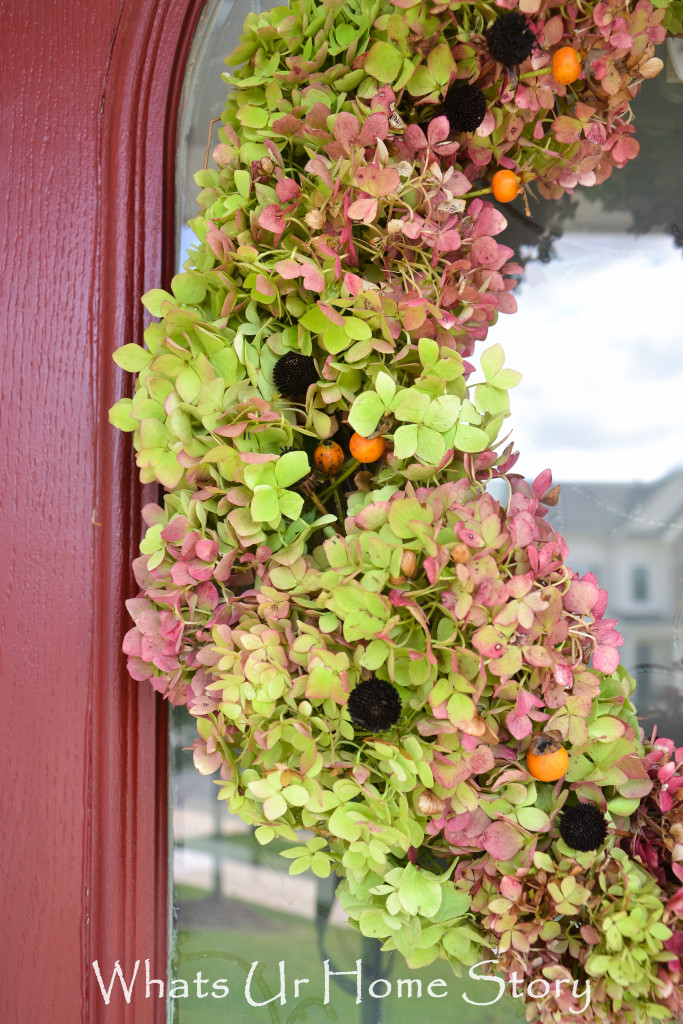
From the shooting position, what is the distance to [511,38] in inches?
24.3

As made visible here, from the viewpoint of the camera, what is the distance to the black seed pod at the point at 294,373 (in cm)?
64

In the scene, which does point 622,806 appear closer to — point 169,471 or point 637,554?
point 637,554

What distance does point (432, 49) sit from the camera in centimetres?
63

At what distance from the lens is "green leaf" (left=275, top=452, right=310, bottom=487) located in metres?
0.60

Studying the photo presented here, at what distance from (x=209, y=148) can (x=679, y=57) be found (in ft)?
1.88

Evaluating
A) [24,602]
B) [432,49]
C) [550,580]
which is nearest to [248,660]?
[550,580]

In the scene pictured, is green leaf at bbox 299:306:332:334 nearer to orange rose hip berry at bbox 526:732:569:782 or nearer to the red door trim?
the red door trim

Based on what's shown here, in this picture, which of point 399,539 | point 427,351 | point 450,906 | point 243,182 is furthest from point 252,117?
point 450,906

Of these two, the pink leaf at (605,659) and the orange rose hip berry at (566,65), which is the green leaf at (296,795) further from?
the orange rose hip berry at (566,65)

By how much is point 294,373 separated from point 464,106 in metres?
0.31

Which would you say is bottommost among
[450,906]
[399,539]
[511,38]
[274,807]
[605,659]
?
[450,906]

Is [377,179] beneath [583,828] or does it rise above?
above

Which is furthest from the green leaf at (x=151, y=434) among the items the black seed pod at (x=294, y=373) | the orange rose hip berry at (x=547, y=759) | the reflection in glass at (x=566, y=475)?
the orange rose hip berry at (x=547, y=759)

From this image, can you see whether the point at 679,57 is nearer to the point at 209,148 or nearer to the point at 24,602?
the point at 209,148
